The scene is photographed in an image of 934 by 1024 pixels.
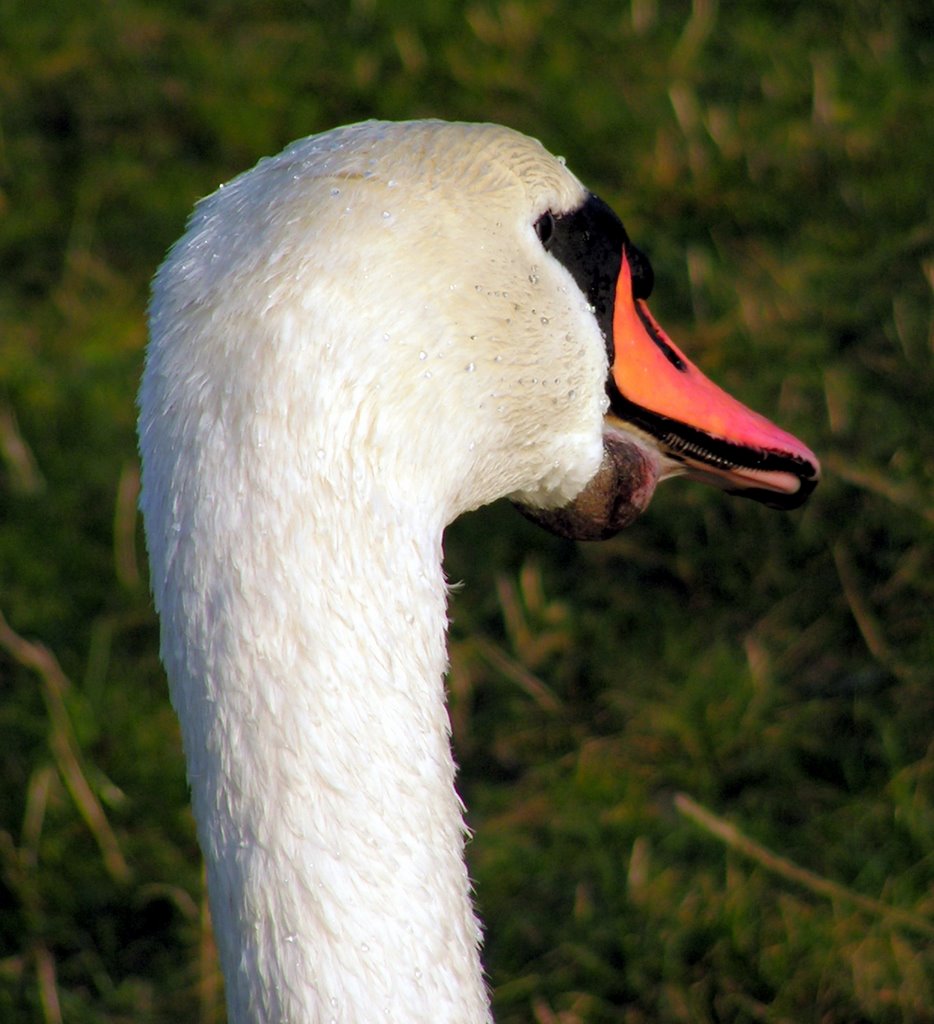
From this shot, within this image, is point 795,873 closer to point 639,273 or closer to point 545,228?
point 639,273

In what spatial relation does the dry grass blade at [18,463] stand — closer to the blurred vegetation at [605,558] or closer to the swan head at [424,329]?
the blurred vegetation at [605,558]

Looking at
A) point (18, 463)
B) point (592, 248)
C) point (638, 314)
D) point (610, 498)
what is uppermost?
point (592, 248)

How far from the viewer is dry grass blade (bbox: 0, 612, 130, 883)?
254 centimetres

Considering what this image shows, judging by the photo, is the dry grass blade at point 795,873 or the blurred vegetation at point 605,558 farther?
the blurred vegetation at point 605,558

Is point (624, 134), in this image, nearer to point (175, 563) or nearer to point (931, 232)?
point (931, 232)

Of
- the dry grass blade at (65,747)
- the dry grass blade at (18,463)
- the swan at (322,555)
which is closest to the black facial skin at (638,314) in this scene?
the swan at (322,555)

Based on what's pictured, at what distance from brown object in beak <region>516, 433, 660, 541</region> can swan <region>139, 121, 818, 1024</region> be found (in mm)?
277

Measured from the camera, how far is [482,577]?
305 cm

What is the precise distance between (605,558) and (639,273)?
1.36 meters

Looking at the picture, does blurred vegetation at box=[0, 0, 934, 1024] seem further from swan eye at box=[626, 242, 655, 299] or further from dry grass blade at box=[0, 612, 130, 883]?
swan eye at box=[626, 242, 655, 299]

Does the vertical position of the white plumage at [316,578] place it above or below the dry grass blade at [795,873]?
above

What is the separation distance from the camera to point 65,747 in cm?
264

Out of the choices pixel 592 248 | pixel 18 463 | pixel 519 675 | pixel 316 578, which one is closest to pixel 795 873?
pixel 519 675

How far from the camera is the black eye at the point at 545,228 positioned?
1517 millimetres
